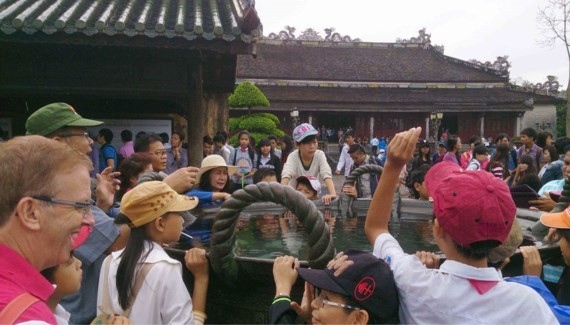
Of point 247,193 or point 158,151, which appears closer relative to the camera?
point 247,193

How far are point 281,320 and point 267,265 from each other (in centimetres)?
47

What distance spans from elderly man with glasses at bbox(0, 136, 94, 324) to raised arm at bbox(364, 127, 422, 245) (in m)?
1.12

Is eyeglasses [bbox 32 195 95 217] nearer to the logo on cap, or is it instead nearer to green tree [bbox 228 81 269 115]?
the logo on cap

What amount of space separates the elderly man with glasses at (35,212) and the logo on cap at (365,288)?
0.92 metres

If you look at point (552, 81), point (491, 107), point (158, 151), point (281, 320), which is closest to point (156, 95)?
point (158, 151)

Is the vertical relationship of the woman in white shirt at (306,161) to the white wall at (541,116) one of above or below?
below

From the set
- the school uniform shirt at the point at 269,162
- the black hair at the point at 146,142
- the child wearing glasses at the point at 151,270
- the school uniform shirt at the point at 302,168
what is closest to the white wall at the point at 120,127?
the school uniform shirt at the point at 269,162

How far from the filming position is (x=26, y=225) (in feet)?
4.00

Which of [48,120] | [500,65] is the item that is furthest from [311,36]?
[48,120]

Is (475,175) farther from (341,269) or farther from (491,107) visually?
(491,107)

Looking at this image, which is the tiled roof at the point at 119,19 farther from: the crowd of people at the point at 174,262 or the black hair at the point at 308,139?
the crowd of people at the point at 174,262

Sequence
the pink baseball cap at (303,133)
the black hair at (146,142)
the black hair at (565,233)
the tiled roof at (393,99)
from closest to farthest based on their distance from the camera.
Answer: the black hair at (565,233)
the black hair at (146,142)
the pink baseball cap at (303,133)
the tiled roof at (393,99)

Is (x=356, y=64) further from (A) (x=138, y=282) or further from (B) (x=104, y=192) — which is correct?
(A) (x=138, y=282)

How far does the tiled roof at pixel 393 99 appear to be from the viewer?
2686cm
